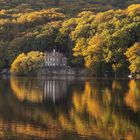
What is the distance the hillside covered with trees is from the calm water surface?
49.7 meters

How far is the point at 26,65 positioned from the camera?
110 metres

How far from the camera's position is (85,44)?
380 feet

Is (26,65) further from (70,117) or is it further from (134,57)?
(70,117)

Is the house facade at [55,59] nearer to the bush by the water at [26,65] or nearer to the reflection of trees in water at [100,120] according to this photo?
the bush by the water at [26,65]

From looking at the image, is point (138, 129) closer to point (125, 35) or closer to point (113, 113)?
point (113, 113)

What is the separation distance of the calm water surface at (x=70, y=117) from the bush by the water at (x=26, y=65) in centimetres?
5644

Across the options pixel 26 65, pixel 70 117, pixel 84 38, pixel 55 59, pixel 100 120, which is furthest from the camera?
pixel 55 59

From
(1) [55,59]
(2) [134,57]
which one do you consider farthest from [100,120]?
(1) [55,59]

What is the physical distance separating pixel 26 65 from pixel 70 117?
74.7 meters

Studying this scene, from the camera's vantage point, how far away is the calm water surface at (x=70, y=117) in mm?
29141

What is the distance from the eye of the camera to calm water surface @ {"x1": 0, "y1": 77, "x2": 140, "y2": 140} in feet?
95.6

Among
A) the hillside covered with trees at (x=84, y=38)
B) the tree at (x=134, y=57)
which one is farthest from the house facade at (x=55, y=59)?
the tree at (x=134, y=57)

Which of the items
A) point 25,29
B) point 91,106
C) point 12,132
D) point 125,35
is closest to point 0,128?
point 12,132

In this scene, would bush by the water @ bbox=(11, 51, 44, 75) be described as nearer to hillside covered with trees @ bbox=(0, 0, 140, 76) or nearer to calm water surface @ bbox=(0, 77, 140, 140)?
hillside covered with trees @ bbox=(0, 0, 140, 76)
